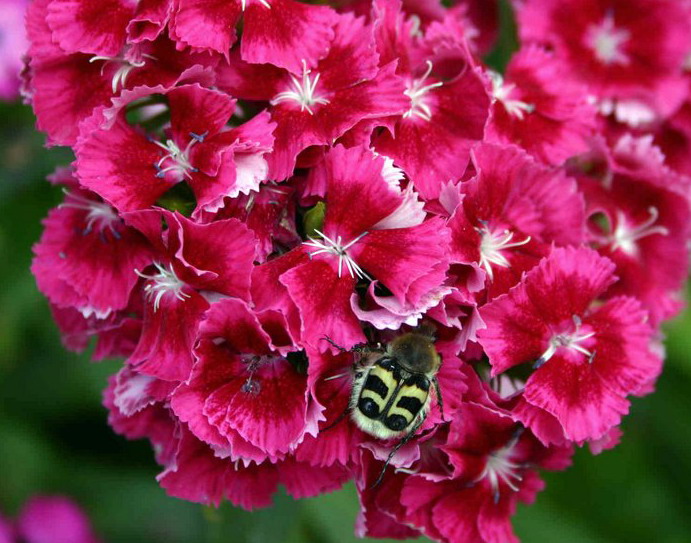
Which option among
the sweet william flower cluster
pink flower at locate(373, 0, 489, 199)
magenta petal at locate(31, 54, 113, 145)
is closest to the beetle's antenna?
A: the sweet william flower cluster

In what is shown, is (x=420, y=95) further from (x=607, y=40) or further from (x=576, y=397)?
(x=607, y=40)

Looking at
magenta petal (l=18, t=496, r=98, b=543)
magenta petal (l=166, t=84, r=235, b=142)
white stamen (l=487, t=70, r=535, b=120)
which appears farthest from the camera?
magenta petal (l=18, t=496, r=98, b=543)

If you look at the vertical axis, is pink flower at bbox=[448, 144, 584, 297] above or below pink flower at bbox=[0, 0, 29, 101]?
above

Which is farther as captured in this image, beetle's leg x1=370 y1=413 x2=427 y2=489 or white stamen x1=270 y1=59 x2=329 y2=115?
white stamen x1=270 y1=59 x2=329 y2=115

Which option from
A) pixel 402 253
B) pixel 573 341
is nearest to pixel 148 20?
pixel 402 253

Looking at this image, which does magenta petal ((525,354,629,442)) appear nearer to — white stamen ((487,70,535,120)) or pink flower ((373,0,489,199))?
pink flower ((373,0,489,199))

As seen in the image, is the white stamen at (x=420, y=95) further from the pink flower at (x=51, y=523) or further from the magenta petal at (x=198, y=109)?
the pink flower at (x=51, y=523)

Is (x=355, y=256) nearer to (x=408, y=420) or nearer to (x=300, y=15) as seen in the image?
(x=408, y=420)
